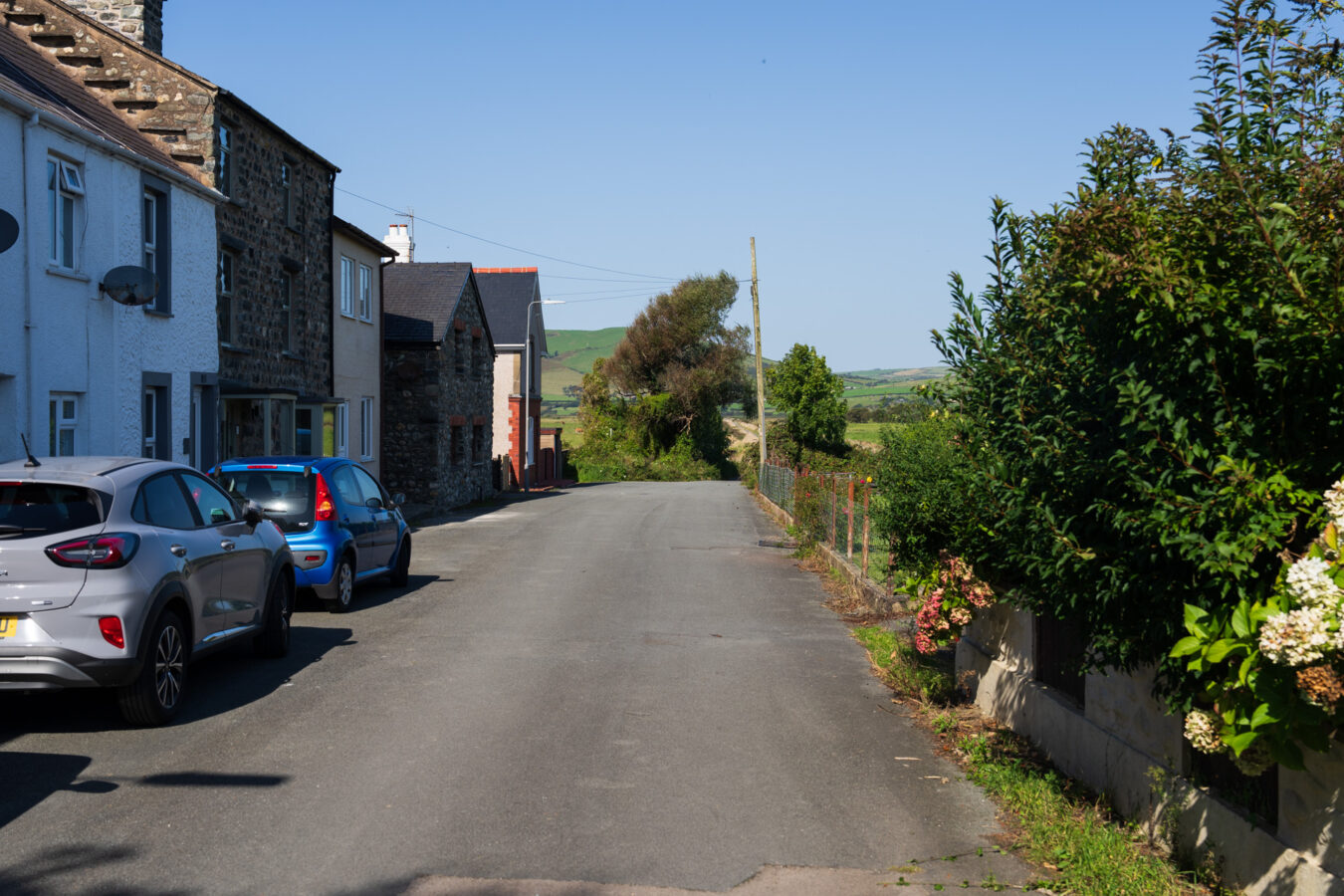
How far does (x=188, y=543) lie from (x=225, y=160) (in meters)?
14.7

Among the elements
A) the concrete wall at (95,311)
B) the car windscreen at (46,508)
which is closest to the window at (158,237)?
the concrete wall at (95,311)

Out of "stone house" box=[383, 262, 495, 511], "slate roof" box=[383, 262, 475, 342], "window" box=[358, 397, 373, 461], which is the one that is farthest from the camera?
"slate roof" box=[383, 262, 475, 342]

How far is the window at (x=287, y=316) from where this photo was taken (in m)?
23.5

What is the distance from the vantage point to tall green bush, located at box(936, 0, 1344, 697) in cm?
394

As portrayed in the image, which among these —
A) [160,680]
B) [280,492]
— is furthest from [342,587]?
[160,680]

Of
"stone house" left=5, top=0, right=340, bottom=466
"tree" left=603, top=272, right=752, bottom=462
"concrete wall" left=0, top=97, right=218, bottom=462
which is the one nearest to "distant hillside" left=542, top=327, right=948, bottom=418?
"tree" left=603, top=272, right=752, bottom=462

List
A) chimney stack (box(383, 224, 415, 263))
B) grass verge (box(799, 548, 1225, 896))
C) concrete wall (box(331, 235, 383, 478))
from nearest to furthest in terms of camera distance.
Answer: grass verge (box(799, 548, 1225, 896)) < concrete wall (box(331, 235, 383, 478)) < chimney stack (box(383, 224, 415, 263))

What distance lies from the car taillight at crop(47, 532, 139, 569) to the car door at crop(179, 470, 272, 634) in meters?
1.36

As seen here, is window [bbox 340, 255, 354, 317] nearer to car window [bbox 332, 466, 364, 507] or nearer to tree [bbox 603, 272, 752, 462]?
car window [bbox 332, 466, 364, 507]

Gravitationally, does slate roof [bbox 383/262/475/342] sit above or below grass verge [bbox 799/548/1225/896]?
above

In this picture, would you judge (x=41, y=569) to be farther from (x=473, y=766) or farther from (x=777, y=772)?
(x=777, y=772)

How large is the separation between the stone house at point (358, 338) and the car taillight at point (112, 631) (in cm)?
1801

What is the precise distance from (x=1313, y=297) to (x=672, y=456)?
62055 mm

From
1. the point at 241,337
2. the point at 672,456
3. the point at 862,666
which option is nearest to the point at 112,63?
the point at 241,337
